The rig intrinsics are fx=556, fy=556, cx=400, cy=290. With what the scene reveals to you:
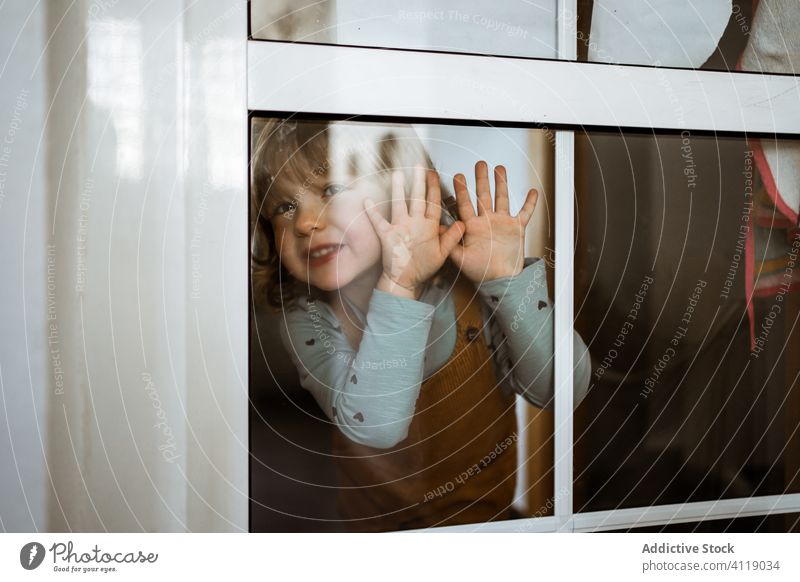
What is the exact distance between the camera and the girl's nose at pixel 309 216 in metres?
0.40

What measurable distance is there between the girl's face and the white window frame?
5 cm

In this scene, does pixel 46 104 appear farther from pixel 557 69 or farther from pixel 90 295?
pixel 557 69

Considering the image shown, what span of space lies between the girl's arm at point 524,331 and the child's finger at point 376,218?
9 centimetres

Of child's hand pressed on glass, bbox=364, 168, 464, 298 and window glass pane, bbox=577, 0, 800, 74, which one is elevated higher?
window glass pane, bbox=577, 0, 800, 74

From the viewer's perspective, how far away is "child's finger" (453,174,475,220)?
420mm

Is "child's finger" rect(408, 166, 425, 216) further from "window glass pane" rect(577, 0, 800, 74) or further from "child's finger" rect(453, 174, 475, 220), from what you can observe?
"window glass pane" rect(577, 0, 800, 74)

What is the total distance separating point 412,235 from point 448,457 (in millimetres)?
175

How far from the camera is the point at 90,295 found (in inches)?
15.2

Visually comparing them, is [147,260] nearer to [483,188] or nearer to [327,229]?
[327,229]

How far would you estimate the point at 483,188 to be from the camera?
1.39 ft

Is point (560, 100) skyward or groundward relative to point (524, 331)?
skyward
